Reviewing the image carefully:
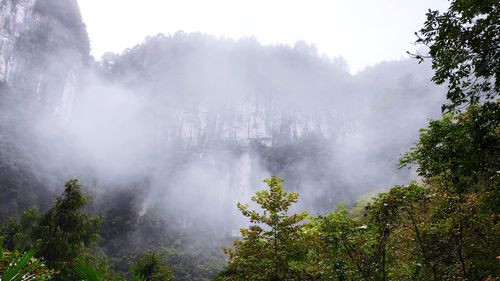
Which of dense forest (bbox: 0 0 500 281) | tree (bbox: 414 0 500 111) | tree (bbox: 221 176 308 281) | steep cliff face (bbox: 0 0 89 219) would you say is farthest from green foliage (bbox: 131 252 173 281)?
steep cliff face (bbox: 0 0 89 219)

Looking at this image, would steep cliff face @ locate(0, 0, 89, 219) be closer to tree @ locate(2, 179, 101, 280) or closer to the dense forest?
the dense forest

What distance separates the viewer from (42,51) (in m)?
67.9

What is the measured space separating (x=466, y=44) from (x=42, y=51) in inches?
3088

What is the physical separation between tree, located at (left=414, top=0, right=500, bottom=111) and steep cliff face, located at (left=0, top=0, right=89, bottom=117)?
70922mm

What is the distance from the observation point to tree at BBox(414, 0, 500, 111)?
4730 mm

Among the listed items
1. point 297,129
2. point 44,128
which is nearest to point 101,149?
point 44,128

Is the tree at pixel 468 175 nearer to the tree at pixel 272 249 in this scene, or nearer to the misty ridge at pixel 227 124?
the tree at pixel 272 249

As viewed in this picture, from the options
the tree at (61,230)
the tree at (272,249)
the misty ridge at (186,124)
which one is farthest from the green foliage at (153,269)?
the misty ridge at (186,124)

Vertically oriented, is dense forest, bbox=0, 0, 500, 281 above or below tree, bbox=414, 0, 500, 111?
above

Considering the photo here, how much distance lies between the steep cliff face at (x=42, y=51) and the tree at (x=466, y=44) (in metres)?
70.9

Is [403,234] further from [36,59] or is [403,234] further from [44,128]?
[36,59]

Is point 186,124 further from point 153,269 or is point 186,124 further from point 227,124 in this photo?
point 153,269

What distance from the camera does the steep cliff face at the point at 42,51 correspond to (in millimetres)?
60812

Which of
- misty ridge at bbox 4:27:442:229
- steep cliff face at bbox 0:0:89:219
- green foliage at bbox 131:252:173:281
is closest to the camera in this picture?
green foliage at bbox 131:252:173:281
